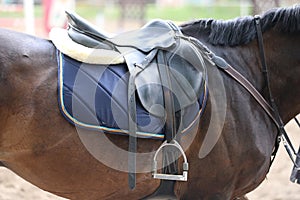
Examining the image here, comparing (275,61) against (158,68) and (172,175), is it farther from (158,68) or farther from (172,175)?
(172,175)

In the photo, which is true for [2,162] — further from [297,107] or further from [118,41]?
[297,107]

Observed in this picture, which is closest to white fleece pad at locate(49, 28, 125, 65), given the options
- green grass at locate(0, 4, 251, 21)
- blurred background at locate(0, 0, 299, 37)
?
blurred background at locate(0, 0, 299, 37)

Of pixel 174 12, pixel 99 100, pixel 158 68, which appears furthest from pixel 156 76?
pixel 174 12

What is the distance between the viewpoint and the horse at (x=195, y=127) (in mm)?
2641

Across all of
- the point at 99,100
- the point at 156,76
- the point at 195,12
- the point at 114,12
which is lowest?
the point at 114,12

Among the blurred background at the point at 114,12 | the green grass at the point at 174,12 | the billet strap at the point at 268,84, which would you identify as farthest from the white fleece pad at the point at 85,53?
the green grass at the point at 174,12

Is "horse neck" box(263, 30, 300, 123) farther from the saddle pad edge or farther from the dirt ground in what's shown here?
the dirt ground

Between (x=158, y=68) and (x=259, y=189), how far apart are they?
2.99 meters

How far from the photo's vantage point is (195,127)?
2.91 m

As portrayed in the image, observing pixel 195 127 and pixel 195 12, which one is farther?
pixel 195 12

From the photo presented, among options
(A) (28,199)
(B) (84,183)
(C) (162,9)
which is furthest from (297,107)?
(C) (162,9)

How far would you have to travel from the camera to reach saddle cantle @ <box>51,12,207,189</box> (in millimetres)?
2793

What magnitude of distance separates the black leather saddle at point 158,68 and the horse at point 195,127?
12cm

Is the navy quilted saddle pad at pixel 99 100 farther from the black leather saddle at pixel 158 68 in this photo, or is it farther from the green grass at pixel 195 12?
the green grass at pixel 195 12
